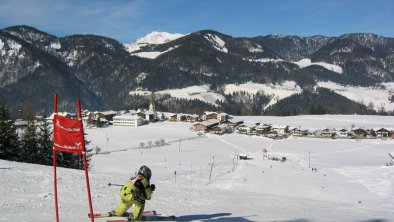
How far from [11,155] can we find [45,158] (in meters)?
2.65

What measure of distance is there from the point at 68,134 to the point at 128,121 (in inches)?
4660

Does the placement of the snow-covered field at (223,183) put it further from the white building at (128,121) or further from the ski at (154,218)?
the white building at (128,121)

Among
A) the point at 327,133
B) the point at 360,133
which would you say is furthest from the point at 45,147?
the point at 360,133

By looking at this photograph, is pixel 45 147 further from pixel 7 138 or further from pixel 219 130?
pixel 219 130

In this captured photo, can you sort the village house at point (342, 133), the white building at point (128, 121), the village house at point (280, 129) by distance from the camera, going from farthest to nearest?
the white building at point (128, 121), the village house at point (280, 129), the village house at point (342, 133)

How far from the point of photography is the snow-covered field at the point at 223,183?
13961 mm

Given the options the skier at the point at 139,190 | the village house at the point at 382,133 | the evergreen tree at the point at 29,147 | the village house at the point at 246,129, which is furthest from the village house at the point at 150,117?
the skier at the point at 139,190

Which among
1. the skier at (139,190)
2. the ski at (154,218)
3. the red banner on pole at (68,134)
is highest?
the red banner on pole at (68,134)

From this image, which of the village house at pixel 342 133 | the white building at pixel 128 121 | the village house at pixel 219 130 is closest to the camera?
the village house at pixel 219 130

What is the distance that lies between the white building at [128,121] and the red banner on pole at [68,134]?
115 meters

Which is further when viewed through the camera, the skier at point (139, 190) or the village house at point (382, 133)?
the village house at point (382, 133)

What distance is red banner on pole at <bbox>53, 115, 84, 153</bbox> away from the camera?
8.86m

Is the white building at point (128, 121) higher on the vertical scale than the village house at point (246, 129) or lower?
higher

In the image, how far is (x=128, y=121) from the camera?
12594cm
